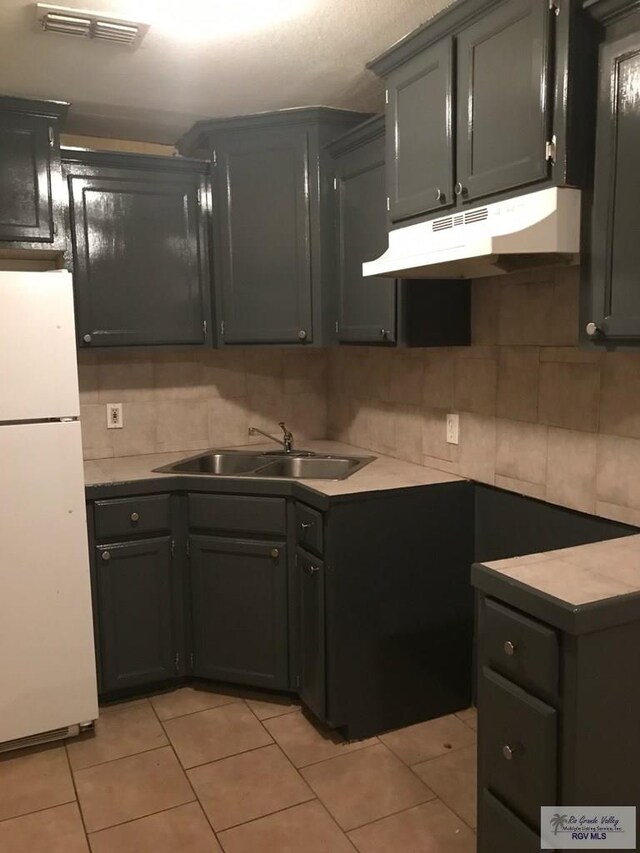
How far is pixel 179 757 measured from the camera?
97.3 inches

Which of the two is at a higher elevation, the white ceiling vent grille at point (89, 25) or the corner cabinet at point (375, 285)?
the white ceiling vent grille at point (89, 25)

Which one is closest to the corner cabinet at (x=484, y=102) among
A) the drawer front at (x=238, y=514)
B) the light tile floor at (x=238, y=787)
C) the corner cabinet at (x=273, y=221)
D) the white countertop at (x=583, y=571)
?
the corner cabinet at (x=273, y=221)

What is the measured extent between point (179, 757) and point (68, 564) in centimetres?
77

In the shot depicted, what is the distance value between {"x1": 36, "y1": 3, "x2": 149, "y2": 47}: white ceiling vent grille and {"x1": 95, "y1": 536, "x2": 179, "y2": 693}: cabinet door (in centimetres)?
174

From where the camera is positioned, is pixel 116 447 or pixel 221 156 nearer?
pixel 221 156

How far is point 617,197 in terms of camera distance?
166cm

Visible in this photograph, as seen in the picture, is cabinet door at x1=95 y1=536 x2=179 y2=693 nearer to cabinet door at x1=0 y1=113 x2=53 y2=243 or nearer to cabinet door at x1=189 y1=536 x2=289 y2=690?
cabinet door at x1=189 y1=536 x2=289 y2=690

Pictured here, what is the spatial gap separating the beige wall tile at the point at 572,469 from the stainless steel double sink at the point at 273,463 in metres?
0.92

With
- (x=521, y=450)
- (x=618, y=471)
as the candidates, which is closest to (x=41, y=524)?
(x=521, y=450)

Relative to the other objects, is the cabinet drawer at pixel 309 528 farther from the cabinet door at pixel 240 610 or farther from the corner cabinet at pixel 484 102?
the corner cabinet at pixel 484 102

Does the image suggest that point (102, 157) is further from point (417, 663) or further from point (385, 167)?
point (417, 663)

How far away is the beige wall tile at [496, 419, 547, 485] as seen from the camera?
2318mm

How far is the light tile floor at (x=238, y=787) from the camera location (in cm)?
207

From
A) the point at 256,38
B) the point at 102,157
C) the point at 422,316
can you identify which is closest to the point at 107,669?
the point at 422,316
